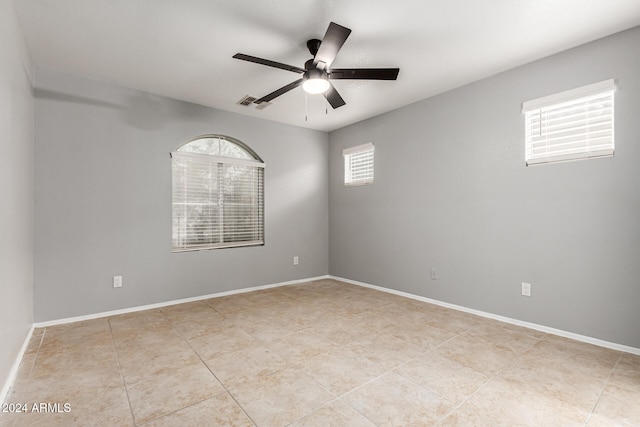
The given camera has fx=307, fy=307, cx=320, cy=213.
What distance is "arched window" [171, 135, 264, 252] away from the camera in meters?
4.02

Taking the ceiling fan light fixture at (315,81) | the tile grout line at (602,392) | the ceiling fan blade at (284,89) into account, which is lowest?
the tile grout line at (602,392)

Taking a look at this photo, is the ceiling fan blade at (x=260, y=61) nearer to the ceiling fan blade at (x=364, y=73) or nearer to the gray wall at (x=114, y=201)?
the ceiling fan blade at (x=364, y=73)

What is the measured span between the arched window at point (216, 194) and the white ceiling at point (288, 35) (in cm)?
95

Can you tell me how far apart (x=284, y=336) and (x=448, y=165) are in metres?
2.71

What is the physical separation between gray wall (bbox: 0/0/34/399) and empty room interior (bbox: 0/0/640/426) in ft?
0.12

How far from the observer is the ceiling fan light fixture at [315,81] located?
8.14 feet

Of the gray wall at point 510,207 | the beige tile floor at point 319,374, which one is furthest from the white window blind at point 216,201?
the gray wall at point 510,207

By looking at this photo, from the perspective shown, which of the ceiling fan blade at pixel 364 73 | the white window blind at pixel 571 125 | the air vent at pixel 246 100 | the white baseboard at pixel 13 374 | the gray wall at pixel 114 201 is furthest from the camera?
the air vent at pixel 246 100

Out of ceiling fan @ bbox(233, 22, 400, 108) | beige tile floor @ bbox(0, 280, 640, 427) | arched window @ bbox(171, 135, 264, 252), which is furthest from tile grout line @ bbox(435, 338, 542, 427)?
arched window @ bbox(171, 135, 264, 252)

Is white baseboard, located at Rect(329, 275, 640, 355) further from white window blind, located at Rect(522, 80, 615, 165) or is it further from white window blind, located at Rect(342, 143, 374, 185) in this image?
white window blind, located at Rect(342, 143, 374, 185)

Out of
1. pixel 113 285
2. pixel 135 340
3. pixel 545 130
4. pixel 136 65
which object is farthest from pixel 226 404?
pixel 545 130

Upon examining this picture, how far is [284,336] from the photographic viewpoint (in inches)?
112

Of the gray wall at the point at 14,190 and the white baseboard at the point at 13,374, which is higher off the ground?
the gray wall at the point at 14,190

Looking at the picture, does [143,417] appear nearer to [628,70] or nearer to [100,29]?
[100,29]
